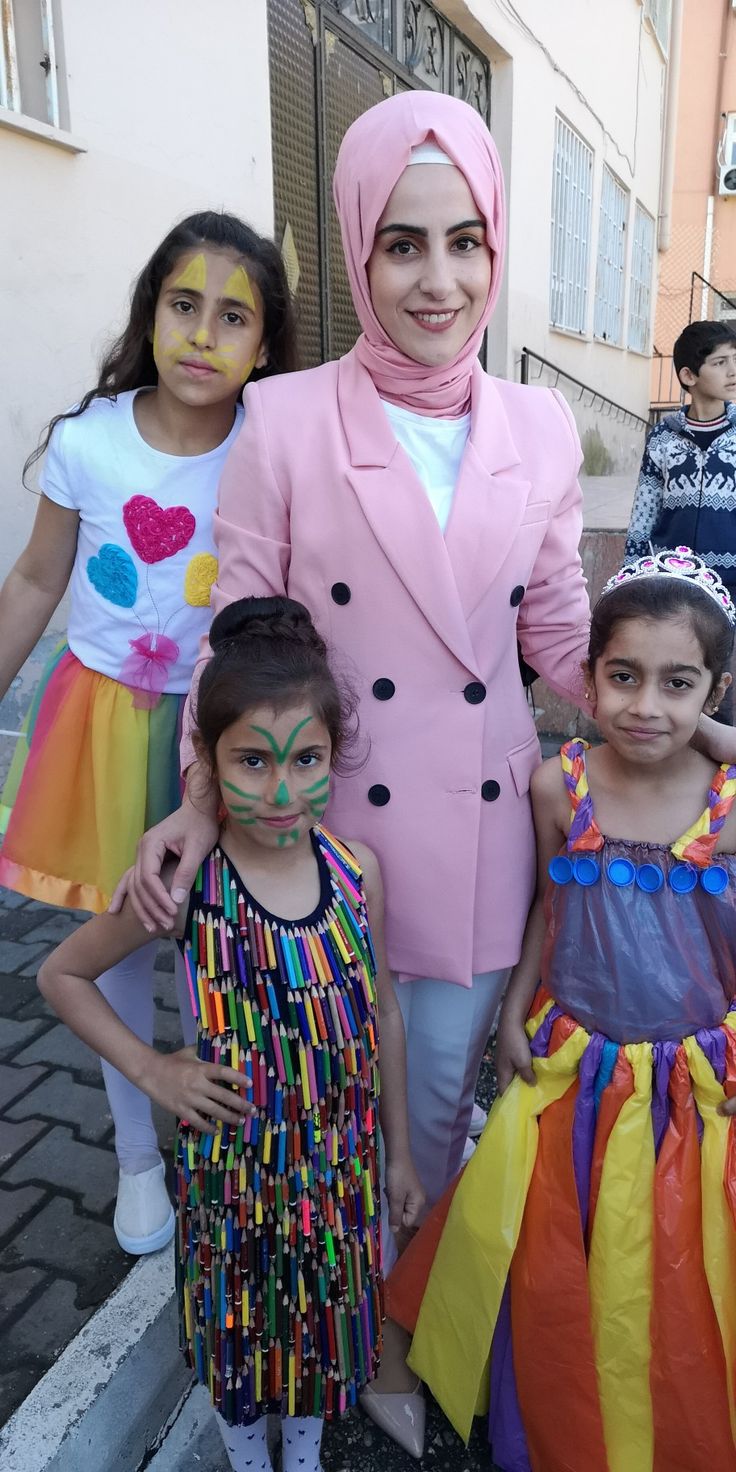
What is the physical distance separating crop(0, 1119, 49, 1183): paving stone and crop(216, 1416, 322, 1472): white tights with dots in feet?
3.18

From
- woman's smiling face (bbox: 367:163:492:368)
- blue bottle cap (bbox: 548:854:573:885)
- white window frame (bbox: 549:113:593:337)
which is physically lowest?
blue bottle cap (bbox: 548:854:573:885)

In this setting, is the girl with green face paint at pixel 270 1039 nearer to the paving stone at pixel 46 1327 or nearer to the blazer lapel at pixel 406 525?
the blazer lapel at pixel 406 525

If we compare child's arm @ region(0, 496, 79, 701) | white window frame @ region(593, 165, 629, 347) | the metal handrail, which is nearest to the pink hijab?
child's arm @ region(0, 496, 79, 701)

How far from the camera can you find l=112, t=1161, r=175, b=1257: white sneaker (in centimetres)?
208

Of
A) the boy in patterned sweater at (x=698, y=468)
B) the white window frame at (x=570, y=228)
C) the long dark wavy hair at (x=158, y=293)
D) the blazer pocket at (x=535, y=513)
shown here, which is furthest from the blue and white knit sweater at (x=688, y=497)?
the white window frame at (x=570, y=228)

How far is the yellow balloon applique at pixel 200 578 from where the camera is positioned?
1.84 meters

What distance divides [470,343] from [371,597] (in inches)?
16.4

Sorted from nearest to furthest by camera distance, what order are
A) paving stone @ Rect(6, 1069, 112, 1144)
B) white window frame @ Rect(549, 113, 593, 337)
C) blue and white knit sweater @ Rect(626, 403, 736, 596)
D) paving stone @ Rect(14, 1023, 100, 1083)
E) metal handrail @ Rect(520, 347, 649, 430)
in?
paving stone @ Rect(6, 1069, 112, 1144)
paving stone @ Rect(14, 1023, 100, 1083)
blue and white knit sweater @ Rect(626, 403, 736, 596)
metal handrail @ Rect(520, 347, 649, 430)
white window frame @ Rect(549, 113, 593, 337)

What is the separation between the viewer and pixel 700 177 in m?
17.9

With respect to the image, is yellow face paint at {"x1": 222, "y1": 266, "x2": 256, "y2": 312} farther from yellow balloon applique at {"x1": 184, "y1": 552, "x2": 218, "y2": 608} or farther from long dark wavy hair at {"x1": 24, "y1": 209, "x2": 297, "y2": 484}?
yellow balloon applique at {"x1": 184, "y1": 552, "x2": 218, "y2": 608}

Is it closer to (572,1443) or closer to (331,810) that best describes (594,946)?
(331,810)

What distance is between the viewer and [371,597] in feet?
5.06

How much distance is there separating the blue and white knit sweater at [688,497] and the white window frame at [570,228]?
21.8 ft

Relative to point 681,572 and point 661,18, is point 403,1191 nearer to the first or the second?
point 681,572
